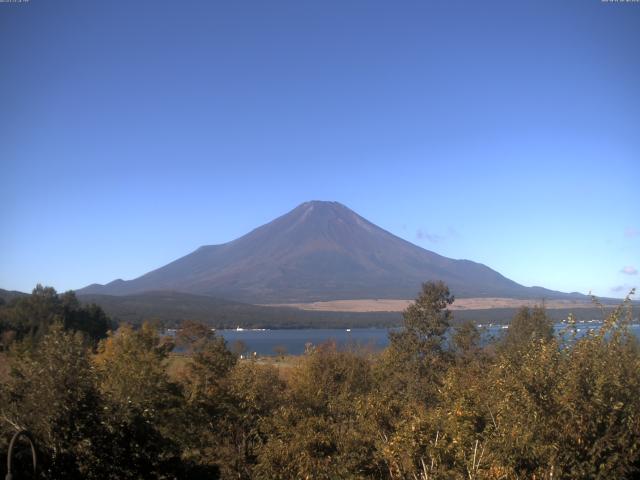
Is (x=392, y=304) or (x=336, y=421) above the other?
(x=392, y=304)

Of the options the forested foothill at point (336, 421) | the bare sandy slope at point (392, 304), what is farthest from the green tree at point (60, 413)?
the bare sandy slope at point (392, 304)

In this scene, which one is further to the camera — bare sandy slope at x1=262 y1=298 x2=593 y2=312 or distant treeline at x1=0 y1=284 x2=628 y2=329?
bare sandy slope at x1=262 y1=298 x2=593 y2=312

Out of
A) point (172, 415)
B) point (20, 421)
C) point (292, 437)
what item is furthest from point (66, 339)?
point (172, 415)

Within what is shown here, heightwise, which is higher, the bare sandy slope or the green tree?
the green tree

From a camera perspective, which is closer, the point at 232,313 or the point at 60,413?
the point at 60,413

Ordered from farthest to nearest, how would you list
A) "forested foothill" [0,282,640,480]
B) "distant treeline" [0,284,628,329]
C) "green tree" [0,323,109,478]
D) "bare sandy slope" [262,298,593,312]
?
"bare sandy slope" [262,298,593,312]
"distant treeline" [0,284,628,329]
"green tree" [0,323,109,478]
"forested foothill" [0,282,640,480]

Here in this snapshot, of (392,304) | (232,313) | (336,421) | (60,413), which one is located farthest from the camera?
(392,304)

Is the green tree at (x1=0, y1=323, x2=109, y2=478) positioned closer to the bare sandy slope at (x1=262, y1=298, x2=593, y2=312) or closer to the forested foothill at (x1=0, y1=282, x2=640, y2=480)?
the forested foothill at (x1=0, y1=282, x2=640, y2=480)

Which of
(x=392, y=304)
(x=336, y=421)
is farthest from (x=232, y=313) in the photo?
(x=336, y=421)

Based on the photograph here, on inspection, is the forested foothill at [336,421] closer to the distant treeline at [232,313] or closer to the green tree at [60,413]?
the green tree at [60,413]


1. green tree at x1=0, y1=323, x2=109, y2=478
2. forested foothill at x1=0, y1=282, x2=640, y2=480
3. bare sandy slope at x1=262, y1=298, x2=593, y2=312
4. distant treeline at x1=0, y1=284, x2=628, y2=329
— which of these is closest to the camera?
forested foothill at x1=0, y1=282, x2=640, y2=480

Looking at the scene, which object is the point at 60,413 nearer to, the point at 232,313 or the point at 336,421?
the point at 336,421

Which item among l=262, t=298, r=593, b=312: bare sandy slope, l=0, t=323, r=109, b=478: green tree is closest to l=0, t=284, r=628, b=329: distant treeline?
l=262, t=298, r=593, b=312: bare sandy slope

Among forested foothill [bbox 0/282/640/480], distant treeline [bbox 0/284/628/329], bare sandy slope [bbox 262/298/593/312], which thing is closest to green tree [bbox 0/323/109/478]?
forested foothill [bbox 0/282/640/480]
